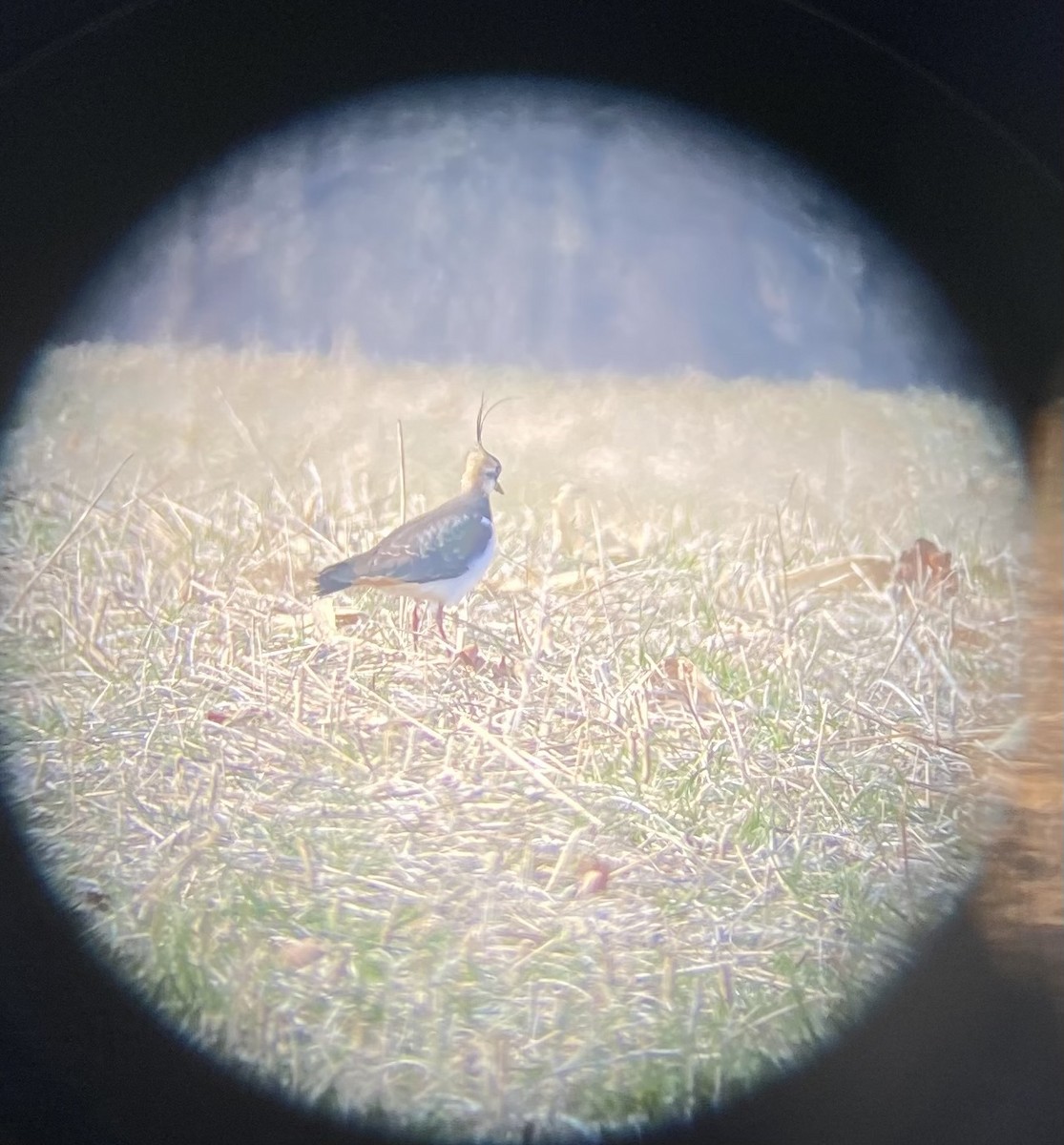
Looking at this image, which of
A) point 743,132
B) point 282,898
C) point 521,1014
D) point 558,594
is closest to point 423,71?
point 743,132

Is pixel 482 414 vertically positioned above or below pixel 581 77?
below

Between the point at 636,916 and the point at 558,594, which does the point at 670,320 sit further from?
the point at 636,916

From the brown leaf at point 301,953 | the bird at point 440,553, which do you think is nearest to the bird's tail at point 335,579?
the bird at point 440,553

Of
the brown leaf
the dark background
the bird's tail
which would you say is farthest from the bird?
the dark background

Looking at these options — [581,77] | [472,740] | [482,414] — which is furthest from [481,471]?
[581,77]

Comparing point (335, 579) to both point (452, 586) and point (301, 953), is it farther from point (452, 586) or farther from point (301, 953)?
point (301, 953)
